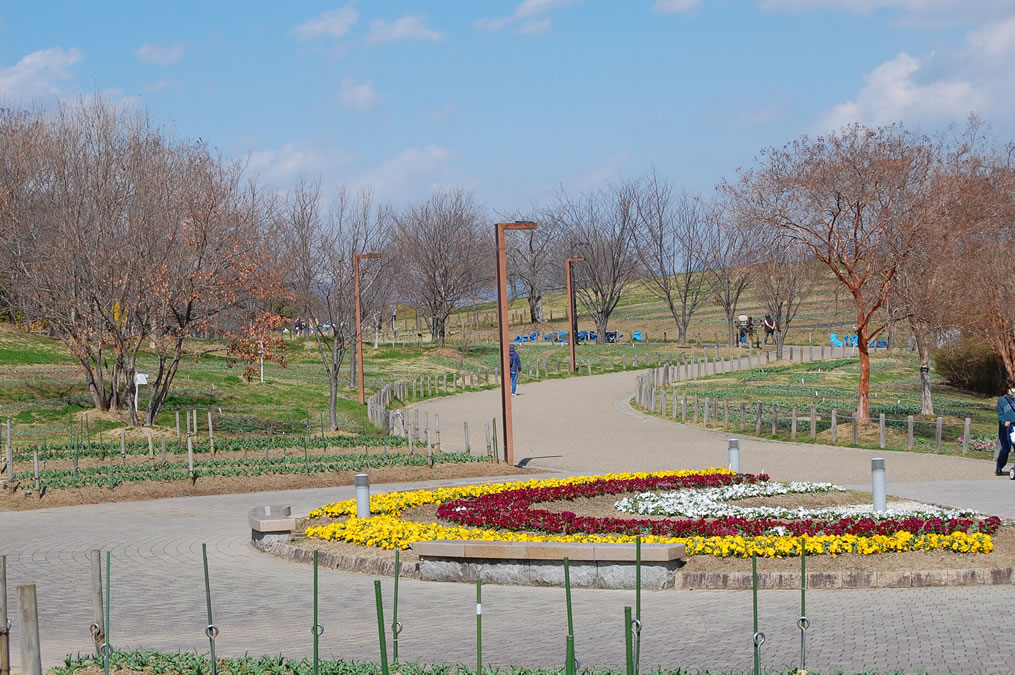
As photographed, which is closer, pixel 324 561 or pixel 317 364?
pixel 324 561

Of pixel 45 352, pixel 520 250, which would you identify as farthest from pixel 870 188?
pixel 520 250

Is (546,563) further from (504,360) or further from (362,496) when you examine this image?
(504,360)

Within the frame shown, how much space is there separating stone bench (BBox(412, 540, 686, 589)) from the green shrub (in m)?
35.4

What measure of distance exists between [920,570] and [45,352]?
37.4 metres

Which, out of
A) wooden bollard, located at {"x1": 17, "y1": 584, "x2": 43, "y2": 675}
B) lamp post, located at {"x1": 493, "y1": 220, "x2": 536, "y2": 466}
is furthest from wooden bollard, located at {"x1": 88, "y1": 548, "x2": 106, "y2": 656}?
lamp post, located at {"x1": 493, "y1": 220, "x2": 536, "y2": 466}

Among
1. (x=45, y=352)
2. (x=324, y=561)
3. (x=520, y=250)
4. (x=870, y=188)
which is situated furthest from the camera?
(x=520, y=250)

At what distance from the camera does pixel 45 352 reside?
42.0 metres

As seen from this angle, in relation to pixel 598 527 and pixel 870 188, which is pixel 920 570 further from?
pixel 870 188

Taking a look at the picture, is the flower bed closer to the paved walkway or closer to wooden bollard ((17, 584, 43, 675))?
the paved walkway

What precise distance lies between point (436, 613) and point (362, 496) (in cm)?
472

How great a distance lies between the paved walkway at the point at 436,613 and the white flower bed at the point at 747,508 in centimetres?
190

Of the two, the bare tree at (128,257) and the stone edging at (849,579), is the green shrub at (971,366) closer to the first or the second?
the bare tree at (128,257)

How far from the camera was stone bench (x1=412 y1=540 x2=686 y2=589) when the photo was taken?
11.1 m

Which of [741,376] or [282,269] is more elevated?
[282,269]
